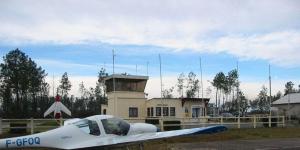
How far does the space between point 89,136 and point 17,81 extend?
74226mm

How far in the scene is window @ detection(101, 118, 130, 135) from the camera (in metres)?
17.3

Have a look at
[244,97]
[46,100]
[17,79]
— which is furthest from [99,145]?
[244,97]

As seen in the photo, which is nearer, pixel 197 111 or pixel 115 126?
pixel 115 126

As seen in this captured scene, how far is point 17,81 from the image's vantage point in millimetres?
87750

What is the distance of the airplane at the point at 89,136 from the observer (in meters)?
16.0

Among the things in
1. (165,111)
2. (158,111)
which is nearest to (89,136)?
(158,111)

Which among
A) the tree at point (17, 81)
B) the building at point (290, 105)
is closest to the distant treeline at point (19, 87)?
the tree at point (17, 81)

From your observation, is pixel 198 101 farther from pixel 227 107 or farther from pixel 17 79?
pixel 227 107

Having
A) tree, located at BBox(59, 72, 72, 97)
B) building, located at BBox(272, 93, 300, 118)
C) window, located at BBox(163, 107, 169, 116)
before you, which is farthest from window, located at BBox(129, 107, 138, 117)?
tree, located at BBox(59, 72, 72, 97)

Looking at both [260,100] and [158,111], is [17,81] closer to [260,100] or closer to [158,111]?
[158,111]

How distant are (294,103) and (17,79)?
54154mm

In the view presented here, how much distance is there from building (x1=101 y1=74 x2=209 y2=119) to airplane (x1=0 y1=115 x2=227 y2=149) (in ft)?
99.8

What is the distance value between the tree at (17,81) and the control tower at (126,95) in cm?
3774

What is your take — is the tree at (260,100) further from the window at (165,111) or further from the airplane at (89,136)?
the airplane at (89,136)
